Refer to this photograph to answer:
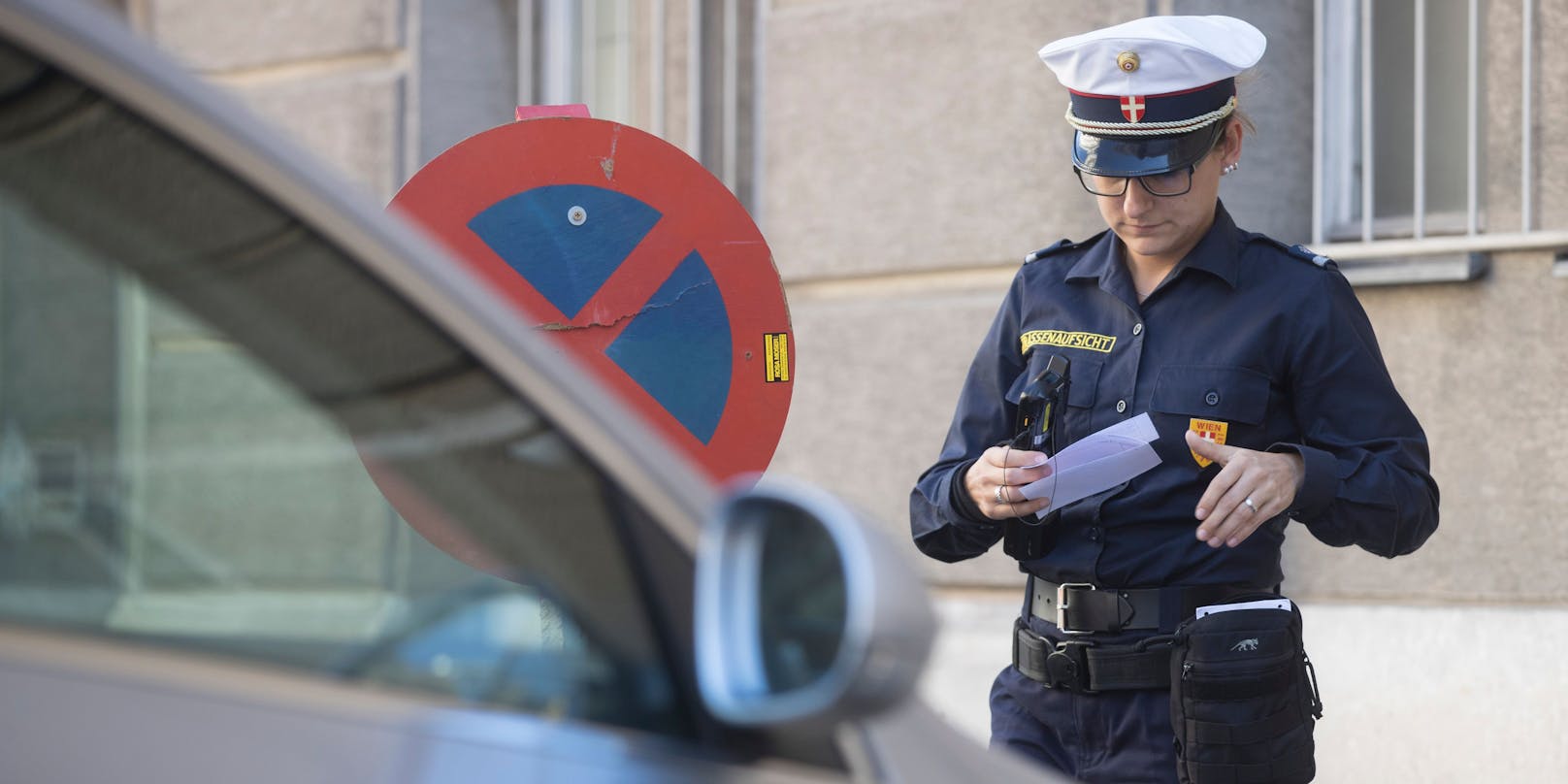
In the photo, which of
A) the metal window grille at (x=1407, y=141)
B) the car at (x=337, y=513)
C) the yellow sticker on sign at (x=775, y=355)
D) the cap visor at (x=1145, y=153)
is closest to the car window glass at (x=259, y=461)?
the car at (x=337, y=513)

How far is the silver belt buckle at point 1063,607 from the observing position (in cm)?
283

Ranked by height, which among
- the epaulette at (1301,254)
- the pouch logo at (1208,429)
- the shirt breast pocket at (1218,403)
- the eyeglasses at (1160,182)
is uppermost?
the eyeglasses at (1160,182)

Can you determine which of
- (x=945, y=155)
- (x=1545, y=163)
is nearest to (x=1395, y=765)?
(x=1545, y=163)

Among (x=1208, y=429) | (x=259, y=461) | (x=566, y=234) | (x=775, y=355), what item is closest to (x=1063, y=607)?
(x=1208, y=429)

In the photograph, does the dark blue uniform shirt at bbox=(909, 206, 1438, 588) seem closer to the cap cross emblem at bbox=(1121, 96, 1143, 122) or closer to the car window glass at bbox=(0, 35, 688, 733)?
the cap cross emblem at bbox=(1121, 96, 1143, 122)

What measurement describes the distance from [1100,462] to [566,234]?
95 cm

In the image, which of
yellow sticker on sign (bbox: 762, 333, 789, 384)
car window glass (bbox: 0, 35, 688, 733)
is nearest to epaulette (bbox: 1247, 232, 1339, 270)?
yellow sticker on sign (bbox: 762, 333, 789, 384)

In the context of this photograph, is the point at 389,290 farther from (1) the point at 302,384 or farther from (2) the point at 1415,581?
(2) the point at 1415,581

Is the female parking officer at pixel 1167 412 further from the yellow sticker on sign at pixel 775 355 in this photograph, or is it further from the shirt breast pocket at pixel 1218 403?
the yellow sticker on sign at pixel 775 355

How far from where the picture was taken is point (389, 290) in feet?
4.52

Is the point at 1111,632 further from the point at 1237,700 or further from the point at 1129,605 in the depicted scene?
the point at 1237,700

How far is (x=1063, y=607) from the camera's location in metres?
2.85

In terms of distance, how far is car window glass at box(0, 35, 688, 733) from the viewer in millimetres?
1307

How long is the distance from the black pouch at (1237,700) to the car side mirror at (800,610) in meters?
1.46
